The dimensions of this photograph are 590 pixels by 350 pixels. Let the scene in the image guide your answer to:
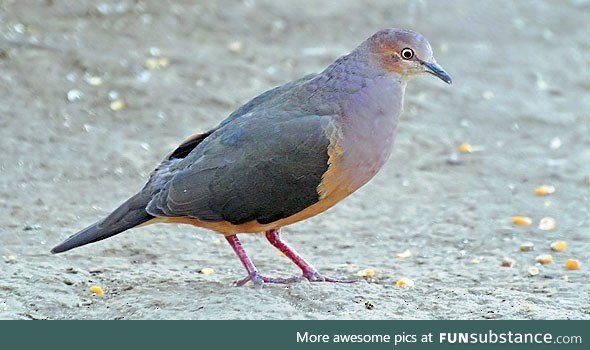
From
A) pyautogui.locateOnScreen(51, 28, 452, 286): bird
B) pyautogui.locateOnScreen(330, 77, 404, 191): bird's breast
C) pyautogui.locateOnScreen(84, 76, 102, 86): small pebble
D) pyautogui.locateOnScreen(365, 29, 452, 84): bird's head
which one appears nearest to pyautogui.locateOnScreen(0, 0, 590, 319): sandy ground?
pyautogui.locateOnScreen(84, 76, 102, 86): small pebble

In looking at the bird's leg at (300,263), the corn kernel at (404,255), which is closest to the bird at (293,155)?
the bird's leg at (300,263)

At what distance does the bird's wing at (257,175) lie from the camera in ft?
16.8

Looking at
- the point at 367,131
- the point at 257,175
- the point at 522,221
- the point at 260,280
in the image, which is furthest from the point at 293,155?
the point at 522,221

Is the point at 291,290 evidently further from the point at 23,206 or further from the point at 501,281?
the point at 23,206

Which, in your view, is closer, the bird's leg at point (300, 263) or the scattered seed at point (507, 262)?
the bird's leg at point (300, 263)

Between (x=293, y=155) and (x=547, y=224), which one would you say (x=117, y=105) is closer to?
(x=547, y=224)

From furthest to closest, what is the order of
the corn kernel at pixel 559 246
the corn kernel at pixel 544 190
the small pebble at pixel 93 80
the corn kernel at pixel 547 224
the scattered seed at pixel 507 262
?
the small pebble at pixel 93 80, the corn kernel at pixel 544 190, the corn kernel at pixel 547 224, the corn kernel at pixel 559 246, the scattered seed at pixel 507 262

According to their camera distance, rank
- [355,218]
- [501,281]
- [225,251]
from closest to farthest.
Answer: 1. [501,281]
2. [225,251]
3. [355,218]

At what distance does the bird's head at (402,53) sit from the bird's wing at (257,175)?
1.50ft

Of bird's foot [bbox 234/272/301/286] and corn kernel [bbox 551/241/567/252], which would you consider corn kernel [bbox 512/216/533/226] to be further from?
bird's foot [bbox 234/272/301/286]

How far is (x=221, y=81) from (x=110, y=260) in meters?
3.14

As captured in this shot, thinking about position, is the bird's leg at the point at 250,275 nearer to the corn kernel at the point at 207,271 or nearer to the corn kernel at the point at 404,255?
the corn kernel at the point at 207,271

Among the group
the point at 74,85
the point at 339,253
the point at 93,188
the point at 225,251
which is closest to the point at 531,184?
the point at 339,253

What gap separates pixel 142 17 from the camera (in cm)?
964
